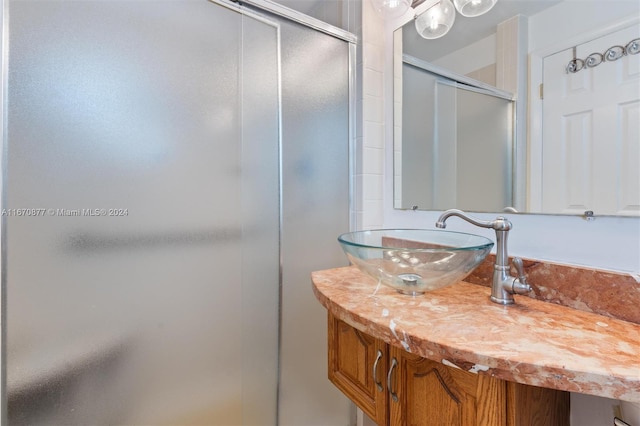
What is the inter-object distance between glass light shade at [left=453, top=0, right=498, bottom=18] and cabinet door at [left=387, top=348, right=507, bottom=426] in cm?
116

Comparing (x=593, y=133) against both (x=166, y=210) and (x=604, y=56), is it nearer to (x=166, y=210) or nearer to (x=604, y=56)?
(x=604, y=56)

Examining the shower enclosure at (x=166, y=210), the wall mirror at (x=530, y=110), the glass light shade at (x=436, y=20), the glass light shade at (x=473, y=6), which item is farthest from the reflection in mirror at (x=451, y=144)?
the shower enclosure at (x=166, y=210)

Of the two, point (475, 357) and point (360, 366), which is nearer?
point (475, 357)

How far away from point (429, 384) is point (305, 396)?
92 cm

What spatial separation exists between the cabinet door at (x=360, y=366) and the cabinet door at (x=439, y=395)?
39mm

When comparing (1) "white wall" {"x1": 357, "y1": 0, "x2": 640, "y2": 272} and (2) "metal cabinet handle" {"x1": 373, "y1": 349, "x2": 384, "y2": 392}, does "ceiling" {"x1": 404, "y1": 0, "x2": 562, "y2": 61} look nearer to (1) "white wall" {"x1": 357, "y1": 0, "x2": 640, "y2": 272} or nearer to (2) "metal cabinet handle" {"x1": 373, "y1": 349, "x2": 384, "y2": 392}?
(1) "white wall" {"x1": 357, "y1": 0, "x2": 640, "y2": 272}

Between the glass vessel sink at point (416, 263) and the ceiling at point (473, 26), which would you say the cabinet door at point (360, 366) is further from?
the ceiling at point (473, 26)

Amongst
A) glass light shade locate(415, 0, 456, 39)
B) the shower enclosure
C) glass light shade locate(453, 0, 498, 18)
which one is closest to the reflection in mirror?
glass light shade locate(415, 0, 456, 39)

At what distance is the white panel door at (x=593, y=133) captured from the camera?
0.70 meters

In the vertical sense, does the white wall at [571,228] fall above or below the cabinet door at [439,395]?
above

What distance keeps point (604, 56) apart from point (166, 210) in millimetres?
1354

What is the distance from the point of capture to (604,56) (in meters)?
0.74

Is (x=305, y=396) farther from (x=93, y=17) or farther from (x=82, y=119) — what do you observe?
(x=93, y=17)

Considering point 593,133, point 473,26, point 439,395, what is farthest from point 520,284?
point 473,26
